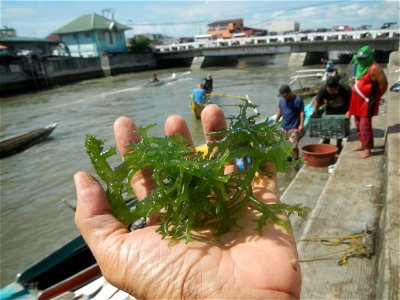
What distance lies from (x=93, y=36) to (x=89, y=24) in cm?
276

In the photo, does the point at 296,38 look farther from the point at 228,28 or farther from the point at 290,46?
the point at 228,28

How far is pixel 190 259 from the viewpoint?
7.16 feet

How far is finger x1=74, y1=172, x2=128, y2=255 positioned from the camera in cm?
239

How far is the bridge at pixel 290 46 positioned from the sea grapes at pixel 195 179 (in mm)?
43249

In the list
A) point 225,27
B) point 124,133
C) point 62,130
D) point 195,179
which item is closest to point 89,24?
point 62,130

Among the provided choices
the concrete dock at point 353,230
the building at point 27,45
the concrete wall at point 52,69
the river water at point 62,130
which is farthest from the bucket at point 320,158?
the building at point 27,45

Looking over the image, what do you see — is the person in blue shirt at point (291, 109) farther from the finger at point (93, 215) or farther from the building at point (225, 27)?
the building at point (225, 27)

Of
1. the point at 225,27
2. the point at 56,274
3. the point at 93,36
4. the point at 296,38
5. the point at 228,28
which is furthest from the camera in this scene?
the point at 225,27

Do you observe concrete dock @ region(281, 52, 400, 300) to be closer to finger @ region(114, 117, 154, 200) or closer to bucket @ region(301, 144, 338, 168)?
bucket @ region(301, 144, 338, 168)

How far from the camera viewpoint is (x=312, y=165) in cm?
864

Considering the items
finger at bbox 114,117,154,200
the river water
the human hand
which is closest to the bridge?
the river water

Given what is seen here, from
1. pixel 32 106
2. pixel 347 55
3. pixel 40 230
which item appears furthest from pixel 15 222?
pixel 347 55

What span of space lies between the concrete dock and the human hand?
1820 mm

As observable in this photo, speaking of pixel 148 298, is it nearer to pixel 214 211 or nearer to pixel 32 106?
pixel 214 211
